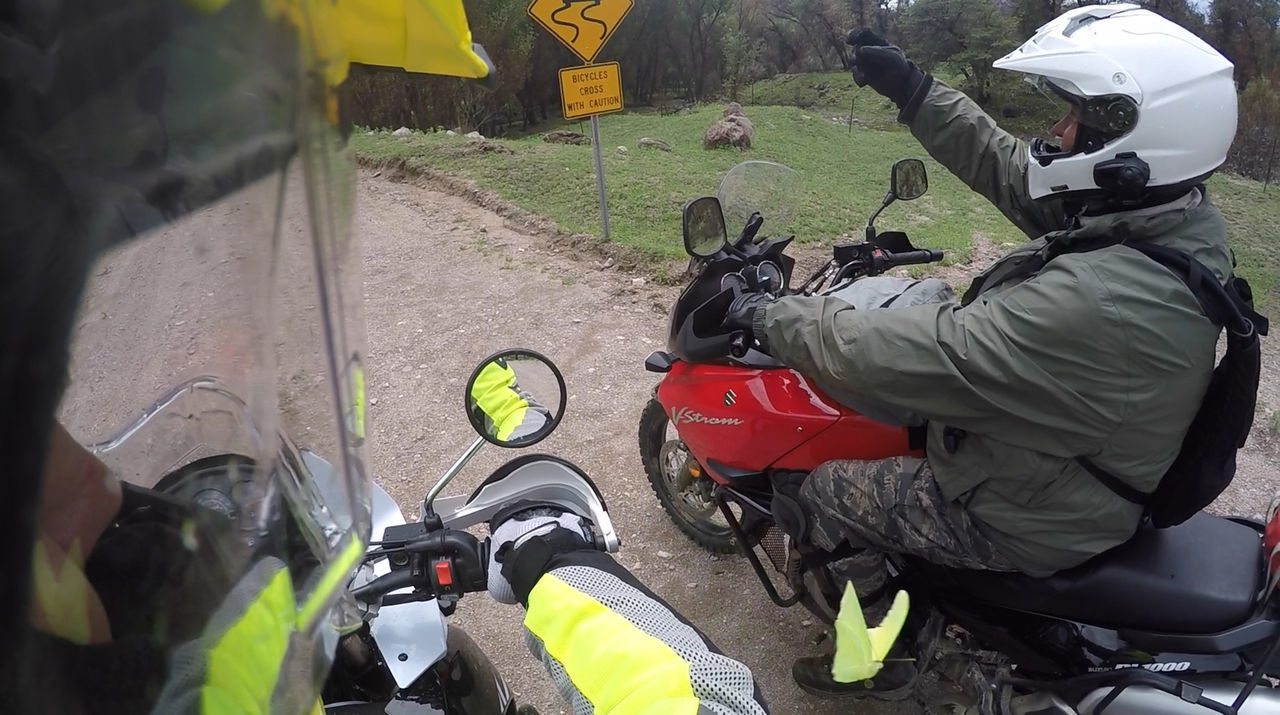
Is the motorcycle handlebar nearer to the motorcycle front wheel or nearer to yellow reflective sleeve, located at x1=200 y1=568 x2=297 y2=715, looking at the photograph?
the motorcycle front wheel

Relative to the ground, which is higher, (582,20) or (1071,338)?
(582,20)

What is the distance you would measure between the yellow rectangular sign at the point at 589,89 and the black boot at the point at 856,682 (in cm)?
440

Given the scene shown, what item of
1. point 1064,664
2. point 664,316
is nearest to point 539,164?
point 664,316

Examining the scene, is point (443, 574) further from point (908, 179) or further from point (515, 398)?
point (908, 179)

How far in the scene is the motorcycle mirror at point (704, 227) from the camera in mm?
2158

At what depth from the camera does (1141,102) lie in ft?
5.57

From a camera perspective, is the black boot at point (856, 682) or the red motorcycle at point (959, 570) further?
the black boot at point (856, 682)

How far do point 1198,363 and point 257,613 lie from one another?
1.66 metres

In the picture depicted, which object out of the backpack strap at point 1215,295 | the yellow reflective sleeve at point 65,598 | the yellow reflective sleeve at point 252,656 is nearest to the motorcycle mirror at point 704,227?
the backpack strap at point 1215,295

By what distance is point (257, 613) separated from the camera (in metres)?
0.83

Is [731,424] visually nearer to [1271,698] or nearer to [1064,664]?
[1064,664]

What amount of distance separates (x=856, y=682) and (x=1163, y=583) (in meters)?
0.81

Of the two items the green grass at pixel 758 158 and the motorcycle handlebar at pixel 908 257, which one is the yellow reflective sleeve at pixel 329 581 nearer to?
the motorcycle handlebar at pixel 908 257

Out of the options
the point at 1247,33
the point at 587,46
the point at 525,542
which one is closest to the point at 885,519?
the point at 525,542
